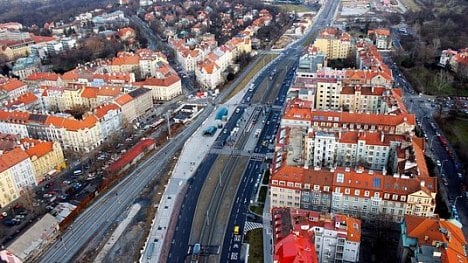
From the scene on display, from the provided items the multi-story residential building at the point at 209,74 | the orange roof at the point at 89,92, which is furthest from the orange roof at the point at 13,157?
the multi-story residential building at the point at 209,74

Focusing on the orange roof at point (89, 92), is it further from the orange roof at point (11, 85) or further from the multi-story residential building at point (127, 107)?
the orange roof at point (11, 85)

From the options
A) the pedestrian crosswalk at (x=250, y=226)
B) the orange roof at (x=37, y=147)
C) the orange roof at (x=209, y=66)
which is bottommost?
the pedestrian crosswalk at (x=250, y=226)

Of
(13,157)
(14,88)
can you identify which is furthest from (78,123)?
(14,88)

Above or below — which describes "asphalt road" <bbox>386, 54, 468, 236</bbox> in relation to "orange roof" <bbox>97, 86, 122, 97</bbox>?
below

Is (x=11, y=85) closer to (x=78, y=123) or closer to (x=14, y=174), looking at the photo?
(x=78, y=123)

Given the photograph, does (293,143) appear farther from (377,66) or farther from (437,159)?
(377,66)

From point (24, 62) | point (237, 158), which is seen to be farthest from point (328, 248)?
point (24, 62)

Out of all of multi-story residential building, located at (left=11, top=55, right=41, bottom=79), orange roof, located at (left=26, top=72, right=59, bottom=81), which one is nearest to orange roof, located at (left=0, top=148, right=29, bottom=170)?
orange roof, located at (left=26, top=72, right=59, bottom=81)

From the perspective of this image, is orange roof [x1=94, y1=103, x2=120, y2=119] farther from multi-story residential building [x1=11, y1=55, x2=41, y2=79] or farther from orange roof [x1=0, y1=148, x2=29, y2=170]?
multi-story residential building [x1=11, y1=55, x2=41, y2=79]
